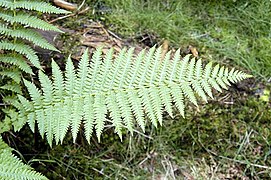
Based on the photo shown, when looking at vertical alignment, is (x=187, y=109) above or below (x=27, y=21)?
below

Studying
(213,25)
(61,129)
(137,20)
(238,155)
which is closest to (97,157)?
(61,129)

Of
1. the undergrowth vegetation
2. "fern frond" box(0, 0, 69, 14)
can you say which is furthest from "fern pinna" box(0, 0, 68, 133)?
the undergrowth vegetation

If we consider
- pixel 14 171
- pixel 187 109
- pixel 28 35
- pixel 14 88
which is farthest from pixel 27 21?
pixel 187 109

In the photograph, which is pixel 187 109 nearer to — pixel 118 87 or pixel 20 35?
pixel 118 87

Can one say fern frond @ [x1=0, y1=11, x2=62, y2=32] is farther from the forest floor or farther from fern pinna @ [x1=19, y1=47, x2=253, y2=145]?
the forest floor

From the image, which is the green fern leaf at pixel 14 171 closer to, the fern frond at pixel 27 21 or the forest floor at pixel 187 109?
Result: the forest floor at pixel 187 109

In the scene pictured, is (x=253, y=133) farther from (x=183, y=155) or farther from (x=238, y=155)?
(x=183, y=155)

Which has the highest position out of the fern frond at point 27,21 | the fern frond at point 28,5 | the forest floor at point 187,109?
the fern frond at point 28,5

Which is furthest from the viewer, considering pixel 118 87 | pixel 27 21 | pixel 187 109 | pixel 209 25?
pixel 209 25

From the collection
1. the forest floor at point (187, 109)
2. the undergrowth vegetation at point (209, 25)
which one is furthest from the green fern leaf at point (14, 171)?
the undergrowth vegetation at point (209, 25)
